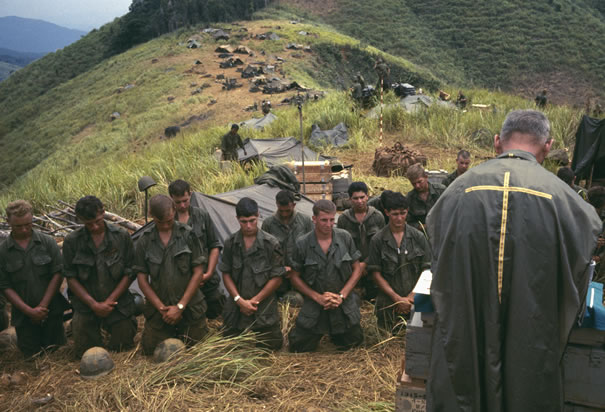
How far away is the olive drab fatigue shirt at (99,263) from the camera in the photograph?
460 centimetres

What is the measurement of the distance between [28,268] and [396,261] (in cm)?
324

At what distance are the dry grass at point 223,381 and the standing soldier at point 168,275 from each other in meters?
0.34

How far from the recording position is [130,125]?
30.4m

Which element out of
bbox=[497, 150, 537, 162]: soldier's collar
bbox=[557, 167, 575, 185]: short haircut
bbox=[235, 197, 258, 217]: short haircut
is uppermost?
bbox=[497, 150, 537, 162]: soldier's collar

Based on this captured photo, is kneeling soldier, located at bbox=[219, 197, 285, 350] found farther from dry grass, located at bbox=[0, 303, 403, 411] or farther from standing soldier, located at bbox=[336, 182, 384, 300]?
standing soldier, located at bbox=[336, 182, 384, 300]

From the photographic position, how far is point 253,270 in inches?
182

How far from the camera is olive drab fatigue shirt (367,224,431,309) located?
4781mm

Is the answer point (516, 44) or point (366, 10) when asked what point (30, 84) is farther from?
point (516, 44)

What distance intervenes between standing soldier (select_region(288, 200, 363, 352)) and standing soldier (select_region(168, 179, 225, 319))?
0.93 m

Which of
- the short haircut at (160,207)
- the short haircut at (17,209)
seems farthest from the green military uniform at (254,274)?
the short haircut at (17,209)

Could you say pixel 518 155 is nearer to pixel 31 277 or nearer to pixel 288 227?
pixel 288 227

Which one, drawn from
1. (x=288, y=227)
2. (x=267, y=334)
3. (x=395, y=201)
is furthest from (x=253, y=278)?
(x=395, y=201)

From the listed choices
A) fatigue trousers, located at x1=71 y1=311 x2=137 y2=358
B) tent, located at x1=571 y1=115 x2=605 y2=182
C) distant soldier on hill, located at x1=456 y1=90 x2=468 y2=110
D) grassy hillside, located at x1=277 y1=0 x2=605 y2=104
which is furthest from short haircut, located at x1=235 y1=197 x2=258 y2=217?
grassy hillside, located at x1=277 y1=0 x2=605 y2=104

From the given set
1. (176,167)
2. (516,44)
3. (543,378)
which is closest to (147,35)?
(516,44)
